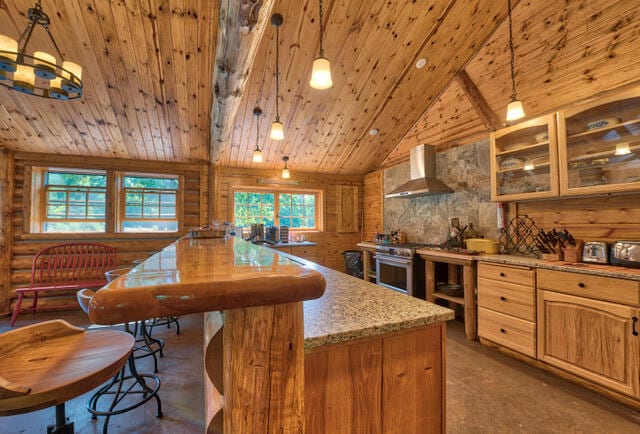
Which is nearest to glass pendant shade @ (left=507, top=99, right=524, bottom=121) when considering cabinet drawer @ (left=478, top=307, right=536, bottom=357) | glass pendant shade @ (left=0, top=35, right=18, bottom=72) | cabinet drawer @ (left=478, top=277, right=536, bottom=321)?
cabinet drawer @ (left=478, top=277, right=536, bottom=321)

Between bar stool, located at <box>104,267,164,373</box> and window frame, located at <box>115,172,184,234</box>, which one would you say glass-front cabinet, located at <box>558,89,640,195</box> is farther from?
window frame, located at <box>115,172,184,234</box>

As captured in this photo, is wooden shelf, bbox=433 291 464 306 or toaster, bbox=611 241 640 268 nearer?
toaster, bbox=611 241 640 268

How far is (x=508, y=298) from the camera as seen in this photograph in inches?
100

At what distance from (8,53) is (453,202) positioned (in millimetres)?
4332

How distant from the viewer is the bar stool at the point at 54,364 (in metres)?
0.89

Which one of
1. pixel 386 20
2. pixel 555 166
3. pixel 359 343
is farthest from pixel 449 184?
pixel 359 343

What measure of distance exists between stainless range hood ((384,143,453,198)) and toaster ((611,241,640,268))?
1.86 m

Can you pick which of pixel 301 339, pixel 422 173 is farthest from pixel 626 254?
pixel 301 339

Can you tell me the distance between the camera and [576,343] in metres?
2.11

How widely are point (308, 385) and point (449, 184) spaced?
12.5 ft

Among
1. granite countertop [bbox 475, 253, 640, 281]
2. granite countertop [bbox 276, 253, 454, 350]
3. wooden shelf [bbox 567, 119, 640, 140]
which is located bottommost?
granite countertop [bbox 475, 253, 640, 281]

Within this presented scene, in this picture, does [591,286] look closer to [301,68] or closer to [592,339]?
[592,339]

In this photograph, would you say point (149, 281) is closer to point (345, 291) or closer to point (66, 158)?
point (345, 291)

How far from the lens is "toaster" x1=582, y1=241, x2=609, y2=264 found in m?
2.20
